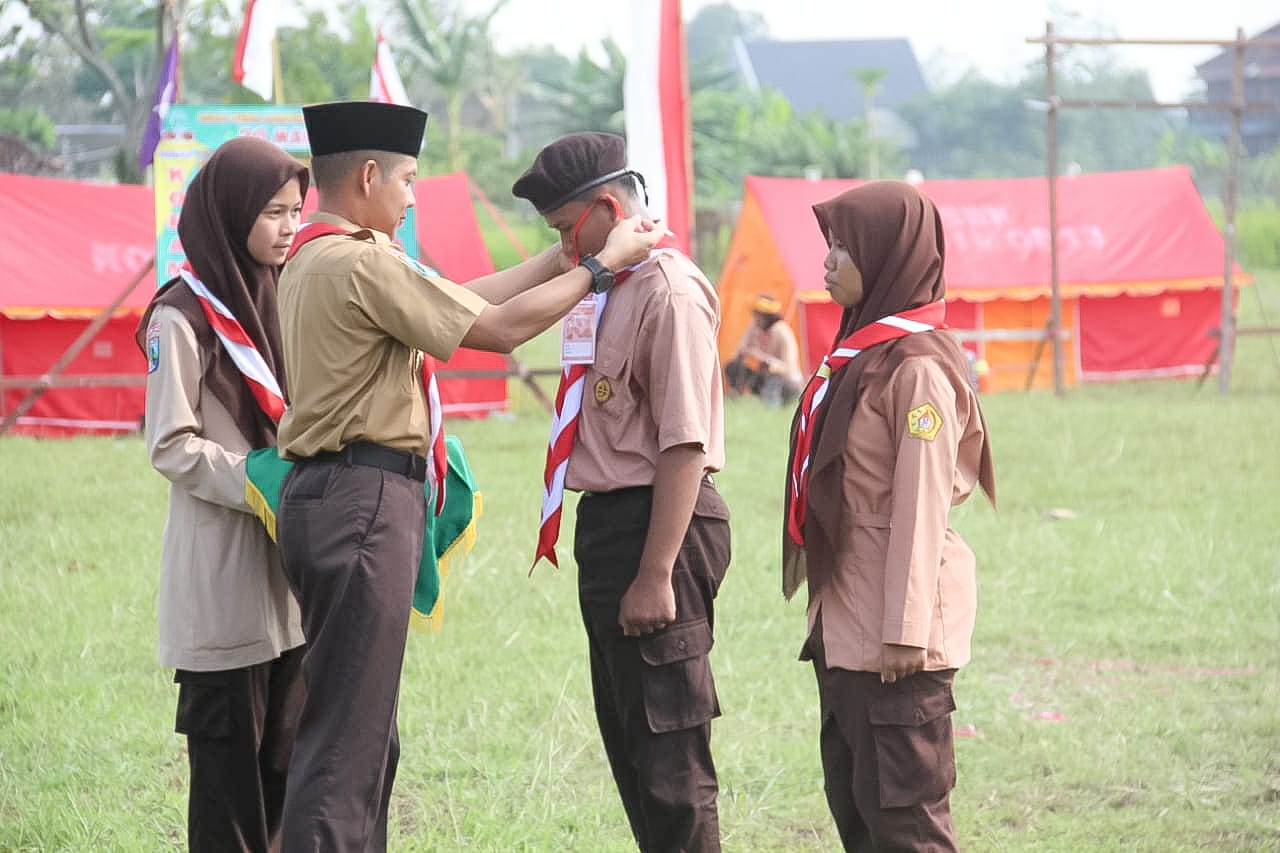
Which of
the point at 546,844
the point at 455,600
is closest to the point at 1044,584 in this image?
the point at 455,600

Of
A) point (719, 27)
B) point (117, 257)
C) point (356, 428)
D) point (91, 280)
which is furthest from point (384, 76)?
point (719, 27)

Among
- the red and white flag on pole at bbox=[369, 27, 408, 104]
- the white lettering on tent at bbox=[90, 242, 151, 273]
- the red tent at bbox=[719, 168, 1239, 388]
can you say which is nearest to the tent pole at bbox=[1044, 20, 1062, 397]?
the red tent at bbox=[719, 168, 1239, 388]

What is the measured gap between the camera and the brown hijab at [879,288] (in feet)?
10.3

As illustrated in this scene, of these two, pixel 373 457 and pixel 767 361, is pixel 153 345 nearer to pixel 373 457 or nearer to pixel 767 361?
pixel 373 457

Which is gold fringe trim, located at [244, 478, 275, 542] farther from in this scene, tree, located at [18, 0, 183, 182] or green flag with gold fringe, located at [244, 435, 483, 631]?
tree, located at [18, 0, 183, 182]

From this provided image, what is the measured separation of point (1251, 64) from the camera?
6344cm

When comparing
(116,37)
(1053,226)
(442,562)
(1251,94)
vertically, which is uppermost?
(1251,94)

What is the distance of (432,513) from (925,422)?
3.59 ft

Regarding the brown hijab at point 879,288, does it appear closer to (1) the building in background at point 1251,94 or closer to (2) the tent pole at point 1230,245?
(2) the tent pole at point 1230,245

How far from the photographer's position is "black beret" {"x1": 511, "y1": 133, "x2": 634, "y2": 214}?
3289mm

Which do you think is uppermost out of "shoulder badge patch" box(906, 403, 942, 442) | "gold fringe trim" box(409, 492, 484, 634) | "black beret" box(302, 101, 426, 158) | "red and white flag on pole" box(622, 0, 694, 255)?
"red and white flag on pole" box(622, 0, 694, 255)

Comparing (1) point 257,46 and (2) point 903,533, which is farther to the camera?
(1) point 257,46

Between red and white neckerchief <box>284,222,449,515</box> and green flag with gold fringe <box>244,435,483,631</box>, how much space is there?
33 millimetres

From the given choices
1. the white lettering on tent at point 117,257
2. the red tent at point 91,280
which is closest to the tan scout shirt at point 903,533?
the red tent at point 91,280
